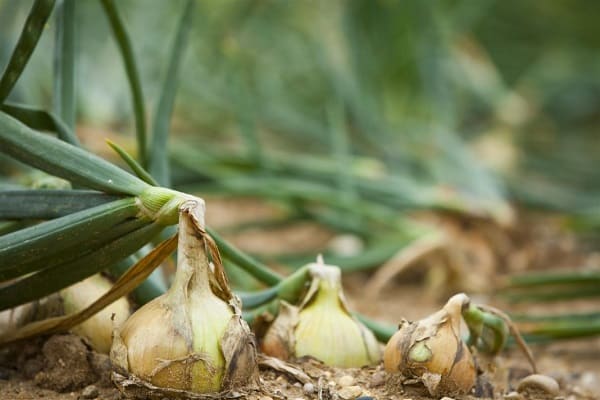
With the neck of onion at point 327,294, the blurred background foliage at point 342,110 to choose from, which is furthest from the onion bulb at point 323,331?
the blurred background foliage at point 342,110

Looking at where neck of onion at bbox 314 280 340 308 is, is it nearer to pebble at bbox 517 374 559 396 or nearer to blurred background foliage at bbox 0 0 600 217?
pebble at bbox 517 374 559 396

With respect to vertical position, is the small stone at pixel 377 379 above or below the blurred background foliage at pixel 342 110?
below

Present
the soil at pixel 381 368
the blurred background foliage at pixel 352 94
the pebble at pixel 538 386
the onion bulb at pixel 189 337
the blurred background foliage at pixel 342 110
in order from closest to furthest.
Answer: the onion bulb at pixel 189 337 → the soil at pixel 381 368 → the pebble at pixel 538 386 → the blurred background foliage at pixel 342 110 → the blurred background foliage at pixel 352 94

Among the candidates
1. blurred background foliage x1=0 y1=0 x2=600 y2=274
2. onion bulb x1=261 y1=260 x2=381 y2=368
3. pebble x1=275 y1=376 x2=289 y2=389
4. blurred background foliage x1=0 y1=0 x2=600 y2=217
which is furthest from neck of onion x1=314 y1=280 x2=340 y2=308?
blurred background foliage x1=0 y1=0 x2=600 y2=217

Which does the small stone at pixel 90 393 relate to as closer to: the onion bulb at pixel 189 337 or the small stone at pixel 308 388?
the onion bulb at pixel 189 337

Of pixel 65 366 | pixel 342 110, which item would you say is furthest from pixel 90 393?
pixel 342 110

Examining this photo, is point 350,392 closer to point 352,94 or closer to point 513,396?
point 513,396

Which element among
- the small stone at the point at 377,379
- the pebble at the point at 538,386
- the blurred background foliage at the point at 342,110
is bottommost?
the small stone at the point at 377,379

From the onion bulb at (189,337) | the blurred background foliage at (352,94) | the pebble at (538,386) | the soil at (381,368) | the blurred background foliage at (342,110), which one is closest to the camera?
the onion bulb at (189,337)
